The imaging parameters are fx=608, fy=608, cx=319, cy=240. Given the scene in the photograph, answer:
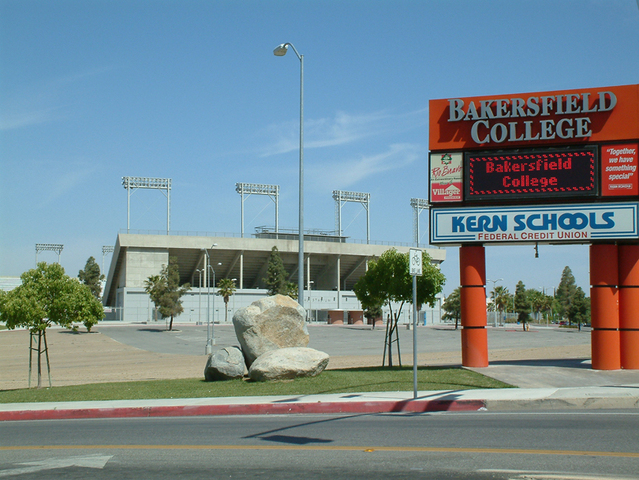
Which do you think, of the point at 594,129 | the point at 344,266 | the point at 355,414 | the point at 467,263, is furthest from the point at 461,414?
the point at 344,266

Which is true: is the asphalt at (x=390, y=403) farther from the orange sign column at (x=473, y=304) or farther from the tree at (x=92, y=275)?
the tree at (x=92, y=275)

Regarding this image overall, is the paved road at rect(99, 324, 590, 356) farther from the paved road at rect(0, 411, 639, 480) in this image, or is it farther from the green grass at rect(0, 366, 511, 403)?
the paved road at rect(0, 411, 639, 480)

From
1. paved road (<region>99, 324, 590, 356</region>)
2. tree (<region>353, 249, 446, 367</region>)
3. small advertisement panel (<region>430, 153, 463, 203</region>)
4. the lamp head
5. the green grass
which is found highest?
the lamp head

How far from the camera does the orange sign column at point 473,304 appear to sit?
18.3 metres

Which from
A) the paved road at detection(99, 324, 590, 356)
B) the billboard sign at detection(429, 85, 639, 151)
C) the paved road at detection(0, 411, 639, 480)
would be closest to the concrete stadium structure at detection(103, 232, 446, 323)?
the paved road at detection(99, 324, 590, 356)

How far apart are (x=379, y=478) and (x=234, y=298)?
310 feet

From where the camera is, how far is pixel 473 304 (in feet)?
60.0

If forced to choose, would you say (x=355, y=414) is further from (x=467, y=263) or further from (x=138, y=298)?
(x=138, y=298)

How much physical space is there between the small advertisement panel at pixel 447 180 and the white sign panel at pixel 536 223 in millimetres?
392

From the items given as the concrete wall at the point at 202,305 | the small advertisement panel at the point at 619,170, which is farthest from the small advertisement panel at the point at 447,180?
the concrete wall at the point at 202,305

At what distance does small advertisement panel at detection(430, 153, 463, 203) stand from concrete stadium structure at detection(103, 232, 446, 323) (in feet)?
247

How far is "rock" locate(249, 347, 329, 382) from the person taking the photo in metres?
17.3

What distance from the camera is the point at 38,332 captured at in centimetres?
2339

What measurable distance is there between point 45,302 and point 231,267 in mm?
84898
